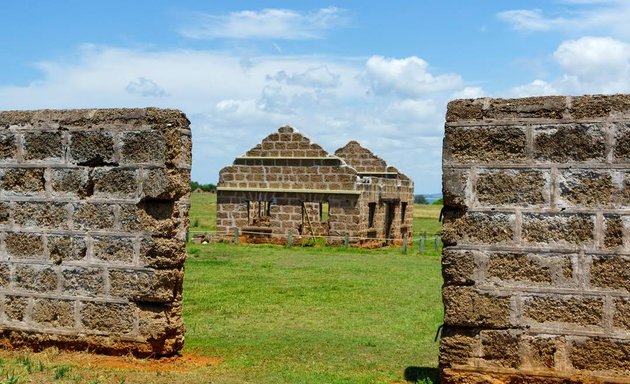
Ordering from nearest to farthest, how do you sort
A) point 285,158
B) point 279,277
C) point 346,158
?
point 279,277, point 285,158, point 346,158

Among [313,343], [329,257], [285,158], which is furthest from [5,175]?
[285,158]

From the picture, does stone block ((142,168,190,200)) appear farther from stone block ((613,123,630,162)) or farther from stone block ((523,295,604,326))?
stone block ((613,123,630,162))

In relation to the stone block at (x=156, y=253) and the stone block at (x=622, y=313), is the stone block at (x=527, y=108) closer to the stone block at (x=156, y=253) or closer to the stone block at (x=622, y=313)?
the stone block at (x=622, y=313)

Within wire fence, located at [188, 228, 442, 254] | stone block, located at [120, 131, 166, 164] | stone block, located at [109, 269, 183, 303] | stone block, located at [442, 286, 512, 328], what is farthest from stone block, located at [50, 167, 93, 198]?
wire fence, located at [188, 228, 442, 254]

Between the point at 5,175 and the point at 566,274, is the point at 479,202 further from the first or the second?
the point at 5,175

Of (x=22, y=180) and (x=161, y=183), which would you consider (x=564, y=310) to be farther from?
(x=22, y=180)

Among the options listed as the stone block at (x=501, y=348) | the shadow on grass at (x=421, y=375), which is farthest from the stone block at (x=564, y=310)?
the shadow on grass at (x=421, y=375)

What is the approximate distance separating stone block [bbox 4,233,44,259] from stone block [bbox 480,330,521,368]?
Answer: 478 cm

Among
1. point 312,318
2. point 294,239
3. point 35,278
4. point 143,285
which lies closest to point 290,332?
point 312,318

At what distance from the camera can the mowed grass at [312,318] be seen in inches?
317

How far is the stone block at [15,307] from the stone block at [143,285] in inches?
44.8

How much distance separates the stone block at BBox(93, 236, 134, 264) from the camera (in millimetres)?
7992

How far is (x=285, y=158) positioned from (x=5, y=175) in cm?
1951

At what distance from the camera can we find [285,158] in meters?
Result: 27.8
